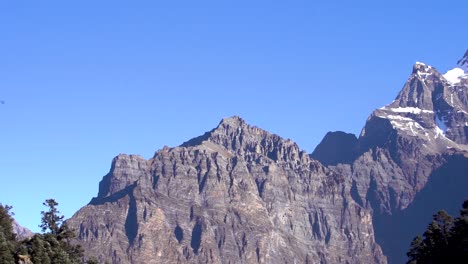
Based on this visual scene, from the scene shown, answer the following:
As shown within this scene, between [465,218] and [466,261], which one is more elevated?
[465,218]

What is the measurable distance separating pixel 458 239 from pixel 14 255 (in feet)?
241

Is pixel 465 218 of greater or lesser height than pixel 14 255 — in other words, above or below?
above

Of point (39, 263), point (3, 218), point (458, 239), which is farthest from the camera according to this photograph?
point (3, 218)

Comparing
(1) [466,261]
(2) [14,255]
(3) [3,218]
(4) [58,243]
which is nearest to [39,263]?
(2) [14,255]

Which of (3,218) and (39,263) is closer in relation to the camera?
(39,263)

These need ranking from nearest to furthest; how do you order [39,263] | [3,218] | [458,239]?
[39,263], [458,239], [3,218]

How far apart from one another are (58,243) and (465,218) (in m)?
71.8

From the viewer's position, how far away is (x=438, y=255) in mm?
196250

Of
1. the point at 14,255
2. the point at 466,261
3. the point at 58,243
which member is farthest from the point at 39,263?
the point at 466,261

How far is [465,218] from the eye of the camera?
195625mm

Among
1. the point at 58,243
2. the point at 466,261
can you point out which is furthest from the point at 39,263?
the point at 466,261

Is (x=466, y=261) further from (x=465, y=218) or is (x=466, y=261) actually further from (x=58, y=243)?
(x=58, y=243)

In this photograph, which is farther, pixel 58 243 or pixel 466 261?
pixel 58 243

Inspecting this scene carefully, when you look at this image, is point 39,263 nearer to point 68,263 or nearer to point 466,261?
point 68,263
